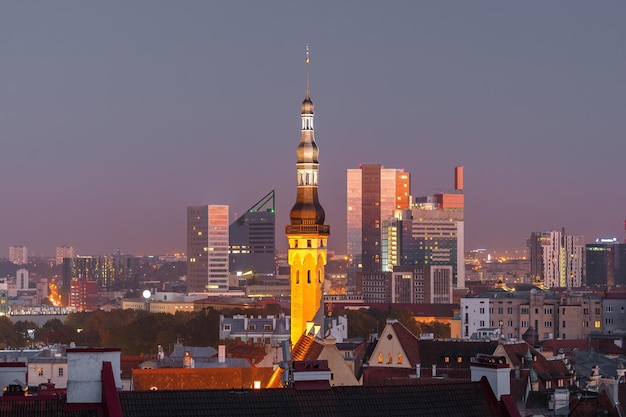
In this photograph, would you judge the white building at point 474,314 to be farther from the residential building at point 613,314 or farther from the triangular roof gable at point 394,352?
the triangular roof gable at point 394,352

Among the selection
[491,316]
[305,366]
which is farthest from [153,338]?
[305,366]

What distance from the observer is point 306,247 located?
108312 mm

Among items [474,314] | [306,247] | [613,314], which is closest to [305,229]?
[306,247]

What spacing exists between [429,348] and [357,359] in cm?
413

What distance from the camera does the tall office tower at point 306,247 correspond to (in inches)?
4210

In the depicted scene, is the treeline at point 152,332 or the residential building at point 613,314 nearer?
the treeline at point 152,332

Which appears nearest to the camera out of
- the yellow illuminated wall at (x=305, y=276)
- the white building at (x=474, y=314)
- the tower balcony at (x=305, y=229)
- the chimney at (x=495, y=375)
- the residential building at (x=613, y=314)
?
the chimney at (x=495, y=375)

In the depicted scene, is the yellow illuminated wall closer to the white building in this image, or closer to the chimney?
the white building

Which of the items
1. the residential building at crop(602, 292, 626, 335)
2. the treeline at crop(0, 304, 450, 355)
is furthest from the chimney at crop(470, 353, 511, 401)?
the residential building at crop(602, 292, 626, 335)

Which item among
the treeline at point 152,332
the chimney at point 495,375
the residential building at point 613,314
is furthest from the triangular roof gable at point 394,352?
the residential building at point 613,314

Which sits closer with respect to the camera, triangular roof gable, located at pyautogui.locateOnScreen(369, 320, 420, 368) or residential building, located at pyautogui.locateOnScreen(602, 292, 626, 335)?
triangular roof gable, located at pyautogui.locateOnScreen(369, 320, 420, 368)

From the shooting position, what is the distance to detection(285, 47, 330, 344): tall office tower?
107m

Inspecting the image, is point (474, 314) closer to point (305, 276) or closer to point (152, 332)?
→ point (152, 332)

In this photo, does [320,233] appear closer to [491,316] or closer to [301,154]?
[301,154]
